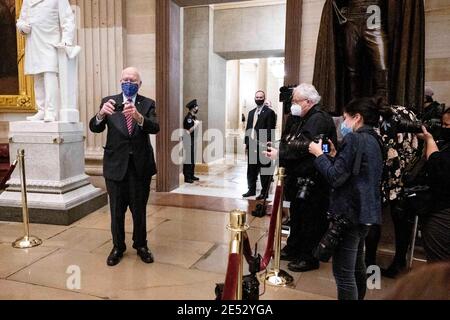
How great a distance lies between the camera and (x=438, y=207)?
92.1 inches

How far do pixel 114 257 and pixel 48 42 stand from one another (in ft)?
10.3

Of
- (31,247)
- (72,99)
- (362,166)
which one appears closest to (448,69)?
(362,166)

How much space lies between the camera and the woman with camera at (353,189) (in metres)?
2.12

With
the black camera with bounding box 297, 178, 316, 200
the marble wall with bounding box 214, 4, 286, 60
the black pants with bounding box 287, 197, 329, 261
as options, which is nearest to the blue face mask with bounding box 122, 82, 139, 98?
the black camera with bounding box 297, 178, 316, 200

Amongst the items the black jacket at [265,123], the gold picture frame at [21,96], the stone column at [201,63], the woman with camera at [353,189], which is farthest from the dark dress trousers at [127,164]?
the stone column at [201,63]

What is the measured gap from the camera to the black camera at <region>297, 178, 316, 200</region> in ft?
9.93

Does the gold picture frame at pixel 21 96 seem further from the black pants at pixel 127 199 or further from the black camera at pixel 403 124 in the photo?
the black camera at pixel 403 124

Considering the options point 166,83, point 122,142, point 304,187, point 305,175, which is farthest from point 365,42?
point 166,83

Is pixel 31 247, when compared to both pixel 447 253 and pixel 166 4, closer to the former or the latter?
pixel 447 253

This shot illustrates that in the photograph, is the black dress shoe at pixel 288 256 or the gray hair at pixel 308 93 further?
the black dress shoe at pixel 288 256

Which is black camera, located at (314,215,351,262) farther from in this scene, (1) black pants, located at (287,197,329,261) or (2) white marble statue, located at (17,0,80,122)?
(2) white marble statue, located at (17,0,80,122)

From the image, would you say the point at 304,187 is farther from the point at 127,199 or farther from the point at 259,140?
the point at 259,140

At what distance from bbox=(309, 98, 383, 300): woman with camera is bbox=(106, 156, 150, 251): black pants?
1866 millimetres

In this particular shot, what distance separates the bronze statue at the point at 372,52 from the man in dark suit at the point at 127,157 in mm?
2263
